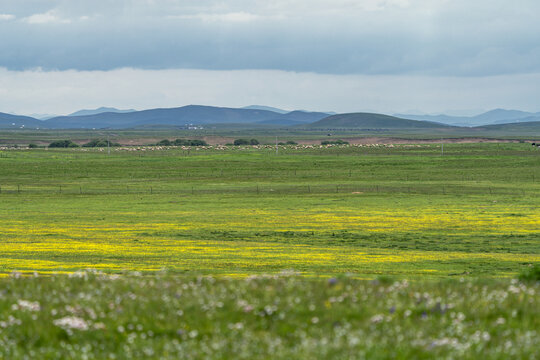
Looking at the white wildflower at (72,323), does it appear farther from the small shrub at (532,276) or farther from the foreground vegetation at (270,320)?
the small shrub at (532,276)

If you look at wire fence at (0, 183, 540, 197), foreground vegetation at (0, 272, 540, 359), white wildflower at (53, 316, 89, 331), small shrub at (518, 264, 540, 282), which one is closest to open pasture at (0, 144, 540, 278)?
wire fence at (0, 183, 540, 197)

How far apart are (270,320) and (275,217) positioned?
56.4 m

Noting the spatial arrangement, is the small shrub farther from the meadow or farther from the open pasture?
the open pasture

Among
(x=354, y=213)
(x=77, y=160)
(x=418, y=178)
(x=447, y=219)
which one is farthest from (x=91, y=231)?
(x=77, y=160)

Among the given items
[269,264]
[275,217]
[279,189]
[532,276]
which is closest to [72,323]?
[532,276]

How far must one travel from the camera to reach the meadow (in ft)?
41.5

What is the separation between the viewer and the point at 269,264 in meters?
36.9

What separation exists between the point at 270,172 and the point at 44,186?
135 ft

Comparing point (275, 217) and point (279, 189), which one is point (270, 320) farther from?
point (279, 189)

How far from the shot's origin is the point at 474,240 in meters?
52.9

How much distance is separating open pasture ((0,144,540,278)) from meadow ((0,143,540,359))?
295 millimetres

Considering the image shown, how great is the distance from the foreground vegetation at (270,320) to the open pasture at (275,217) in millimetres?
14214

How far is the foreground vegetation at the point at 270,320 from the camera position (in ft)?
39.4

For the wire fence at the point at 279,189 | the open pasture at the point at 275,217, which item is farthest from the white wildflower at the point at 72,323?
the wire fence at the point at 279,189
